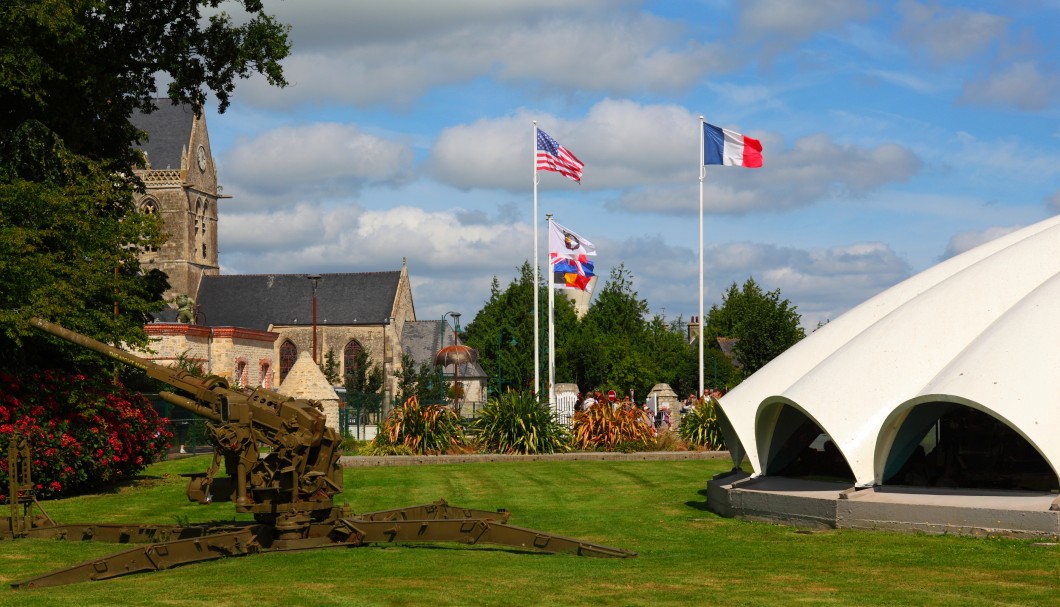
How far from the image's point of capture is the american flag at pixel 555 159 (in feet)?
119

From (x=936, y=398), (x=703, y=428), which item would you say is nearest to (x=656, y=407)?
(x=703, y=428)

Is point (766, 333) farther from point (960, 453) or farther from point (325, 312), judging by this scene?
point (960, 453)

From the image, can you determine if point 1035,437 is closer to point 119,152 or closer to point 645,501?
point 645,501

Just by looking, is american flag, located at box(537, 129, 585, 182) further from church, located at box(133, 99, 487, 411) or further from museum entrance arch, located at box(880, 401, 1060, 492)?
church, located at box(133, 99, 487, 411)

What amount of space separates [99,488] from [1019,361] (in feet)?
53.4

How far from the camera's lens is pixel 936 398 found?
44.8 ft

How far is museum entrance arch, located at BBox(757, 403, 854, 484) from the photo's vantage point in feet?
54.0

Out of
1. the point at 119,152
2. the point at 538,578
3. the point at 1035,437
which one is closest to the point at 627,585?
the point at 538,578

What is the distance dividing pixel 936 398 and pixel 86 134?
55.4 feet

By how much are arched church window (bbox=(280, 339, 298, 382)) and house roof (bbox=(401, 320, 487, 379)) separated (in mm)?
8072

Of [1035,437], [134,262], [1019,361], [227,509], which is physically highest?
[134,262]

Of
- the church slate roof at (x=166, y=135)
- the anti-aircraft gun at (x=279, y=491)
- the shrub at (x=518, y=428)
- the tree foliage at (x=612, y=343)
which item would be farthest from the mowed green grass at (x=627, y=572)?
the church slate roof at (x=166, y=135)

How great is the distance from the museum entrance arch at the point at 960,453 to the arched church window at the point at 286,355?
7666 cm

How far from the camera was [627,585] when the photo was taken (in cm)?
1023
